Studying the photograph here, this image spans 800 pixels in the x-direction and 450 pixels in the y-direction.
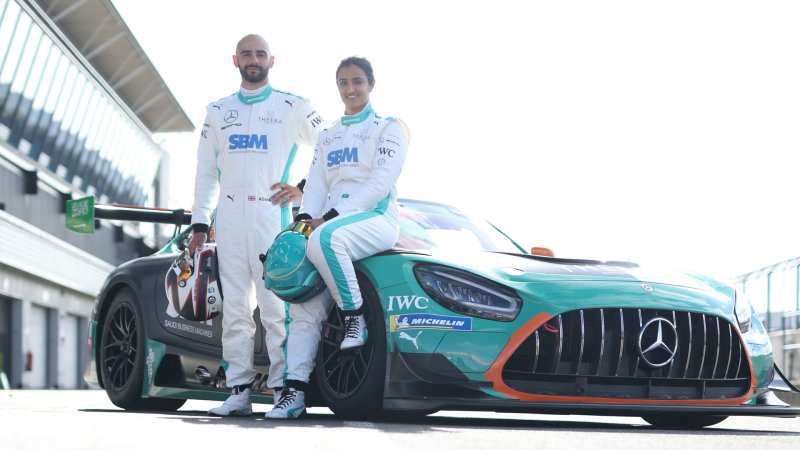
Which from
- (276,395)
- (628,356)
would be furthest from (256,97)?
(628,356)

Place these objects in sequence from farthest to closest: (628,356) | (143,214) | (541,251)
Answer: (143,214) < (541,251) < (628,356)

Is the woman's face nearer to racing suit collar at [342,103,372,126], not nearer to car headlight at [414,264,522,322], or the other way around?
racing suit collar at [342,103,372,126]

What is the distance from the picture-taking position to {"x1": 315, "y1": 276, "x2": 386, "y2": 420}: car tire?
21.1ft

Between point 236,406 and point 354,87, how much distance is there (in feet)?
6.03

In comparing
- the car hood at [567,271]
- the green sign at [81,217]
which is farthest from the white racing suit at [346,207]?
the green sign at [81,217]

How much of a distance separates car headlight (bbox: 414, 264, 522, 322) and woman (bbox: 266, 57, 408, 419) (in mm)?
415

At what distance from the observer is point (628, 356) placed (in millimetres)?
6430

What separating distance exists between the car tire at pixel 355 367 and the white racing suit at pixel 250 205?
0.50 meters

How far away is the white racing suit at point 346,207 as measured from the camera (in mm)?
6742

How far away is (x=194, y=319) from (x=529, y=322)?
2273mm

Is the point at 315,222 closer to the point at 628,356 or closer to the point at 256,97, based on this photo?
the point at 256,97

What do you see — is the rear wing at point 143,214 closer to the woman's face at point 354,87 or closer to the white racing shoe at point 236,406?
the white racing shoe at point 236,406

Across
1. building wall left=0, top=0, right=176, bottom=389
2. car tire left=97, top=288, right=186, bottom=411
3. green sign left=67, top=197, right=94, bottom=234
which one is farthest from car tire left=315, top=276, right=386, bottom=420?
building wall left=0, top=0, right=176, bottom=389

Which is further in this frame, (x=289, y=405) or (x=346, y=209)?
(x=346, y=209)
